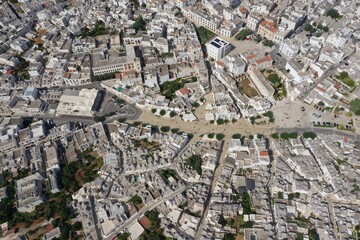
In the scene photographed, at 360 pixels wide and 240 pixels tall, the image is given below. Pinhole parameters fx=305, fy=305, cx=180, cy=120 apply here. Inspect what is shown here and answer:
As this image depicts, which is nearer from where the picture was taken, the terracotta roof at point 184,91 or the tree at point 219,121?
the tree at point 219,121

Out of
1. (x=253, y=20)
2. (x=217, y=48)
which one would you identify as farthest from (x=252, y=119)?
(x=253, y=20)

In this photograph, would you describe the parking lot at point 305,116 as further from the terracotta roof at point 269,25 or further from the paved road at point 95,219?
the paved road at point 95,219

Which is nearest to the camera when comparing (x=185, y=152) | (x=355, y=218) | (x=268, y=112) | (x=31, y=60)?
(x=355, y=218)

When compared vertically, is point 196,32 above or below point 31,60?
above

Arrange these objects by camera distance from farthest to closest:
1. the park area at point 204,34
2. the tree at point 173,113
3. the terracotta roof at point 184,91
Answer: the park area at point 204,34, the terracotta roof at point 184,91, the tree at point 173,113

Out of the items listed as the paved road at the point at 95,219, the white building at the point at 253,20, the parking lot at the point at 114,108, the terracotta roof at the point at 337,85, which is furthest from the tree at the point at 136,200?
the white building at the point at 253,20

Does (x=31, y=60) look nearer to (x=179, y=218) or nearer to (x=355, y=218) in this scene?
(x=179, y=218)

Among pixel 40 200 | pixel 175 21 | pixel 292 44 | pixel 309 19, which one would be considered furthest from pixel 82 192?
pixel 309 19
